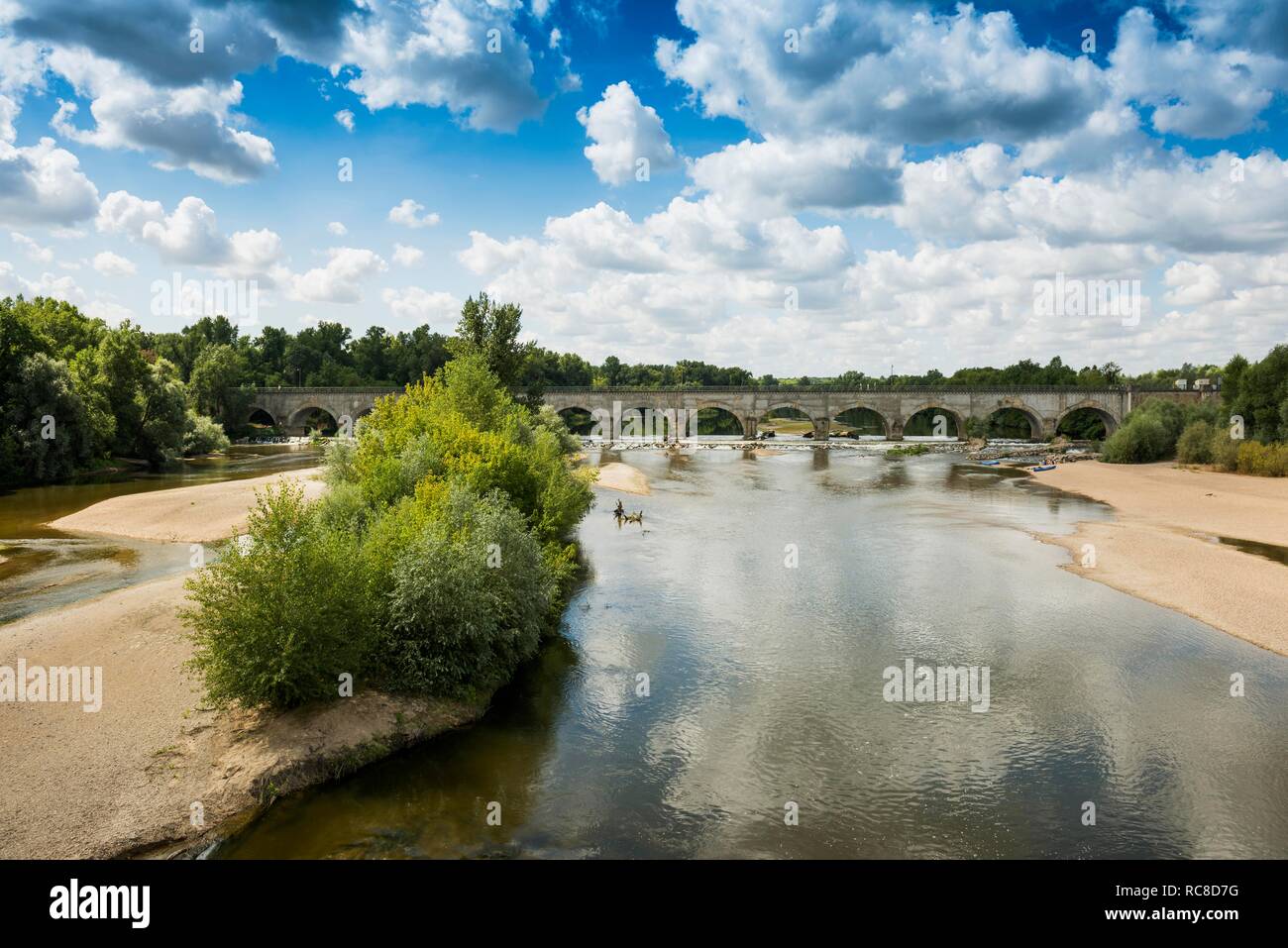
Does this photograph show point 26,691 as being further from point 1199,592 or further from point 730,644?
point 1199,592

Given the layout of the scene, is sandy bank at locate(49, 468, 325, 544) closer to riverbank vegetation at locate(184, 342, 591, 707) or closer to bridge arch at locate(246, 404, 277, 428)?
riverbank vegetation at locate(184, 342, 591, 707)

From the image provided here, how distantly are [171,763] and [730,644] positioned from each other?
15842 millimetres

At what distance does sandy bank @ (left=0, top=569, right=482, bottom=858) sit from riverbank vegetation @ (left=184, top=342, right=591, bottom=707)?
0.76 meters

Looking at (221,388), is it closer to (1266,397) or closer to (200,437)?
(200,437)

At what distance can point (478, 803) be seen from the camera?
15.7 metres

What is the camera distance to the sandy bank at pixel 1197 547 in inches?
1123

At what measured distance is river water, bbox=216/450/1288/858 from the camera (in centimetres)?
1469

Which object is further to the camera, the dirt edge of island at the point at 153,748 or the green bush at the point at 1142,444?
the green bush at the point at 1142,444

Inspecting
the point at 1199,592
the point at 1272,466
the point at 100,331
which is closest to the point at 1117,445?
the point at 1272,466

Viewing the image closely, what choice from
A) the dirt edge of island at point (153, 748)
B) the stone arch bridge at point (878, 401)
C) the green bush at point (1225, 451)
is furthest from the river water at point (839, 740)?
the stone arch bridge at point (878, 401)

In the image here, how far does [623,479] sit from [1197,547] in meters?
44.2

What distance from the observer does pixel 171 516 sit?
140ft

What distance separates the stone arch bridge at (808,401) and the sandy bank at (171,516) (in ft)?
206

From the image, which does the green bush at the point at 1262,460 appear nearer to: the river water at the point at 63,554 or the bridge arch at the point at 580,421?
the river water at the point at 63,554
